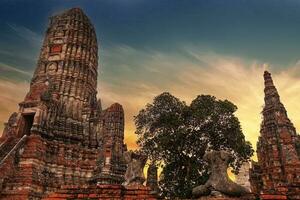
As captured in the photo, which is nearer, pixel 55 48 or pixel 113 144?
pixel 113 144

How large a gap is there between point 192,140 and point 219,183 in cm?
1292

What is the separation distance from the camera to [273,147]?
1229 inches

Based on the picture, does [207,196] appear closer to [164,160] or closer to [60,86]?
[164,160]

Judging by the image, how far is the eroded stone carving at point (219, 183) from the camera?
7.33 metres

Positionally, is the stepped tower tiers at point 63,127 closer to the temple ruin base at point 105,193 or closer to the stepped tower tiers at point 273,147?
the temple ruin base at point 105,193

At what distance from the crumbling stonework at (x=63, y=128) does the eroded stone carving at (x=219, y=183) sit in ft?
24.7

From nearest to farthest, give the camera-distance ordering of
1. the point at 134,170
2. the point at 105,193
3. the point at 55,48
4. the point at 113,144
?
the point at 105,193
the point at 134,170
the point at 113,144
the point at 55,48

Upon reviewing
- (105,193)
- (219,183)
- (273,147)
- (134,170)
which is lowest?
(105,193)

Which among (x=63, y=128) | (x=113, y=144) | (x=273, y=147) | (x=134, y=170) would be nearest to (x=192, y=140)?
(x=113, y=144)

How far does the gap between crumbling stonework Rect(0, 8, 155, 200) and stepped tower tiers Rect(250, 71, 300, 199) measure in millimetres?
16306

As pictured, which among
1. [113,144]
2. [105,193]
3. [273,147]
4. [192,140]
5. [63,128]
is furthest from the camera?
[273,147]

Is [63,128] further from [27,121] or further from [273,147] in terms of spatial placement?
[273,147]

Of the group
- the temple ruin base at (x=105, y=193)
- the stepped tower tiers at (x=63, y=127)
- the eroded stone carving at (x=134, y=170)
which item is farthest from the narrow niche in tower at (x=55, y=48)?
the temple ruin base at (x=105, y=193)

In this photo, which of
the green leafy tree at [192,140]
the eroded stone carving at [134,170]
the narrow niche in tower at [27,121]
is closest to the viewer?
the eroded stone carving at [134,170]
